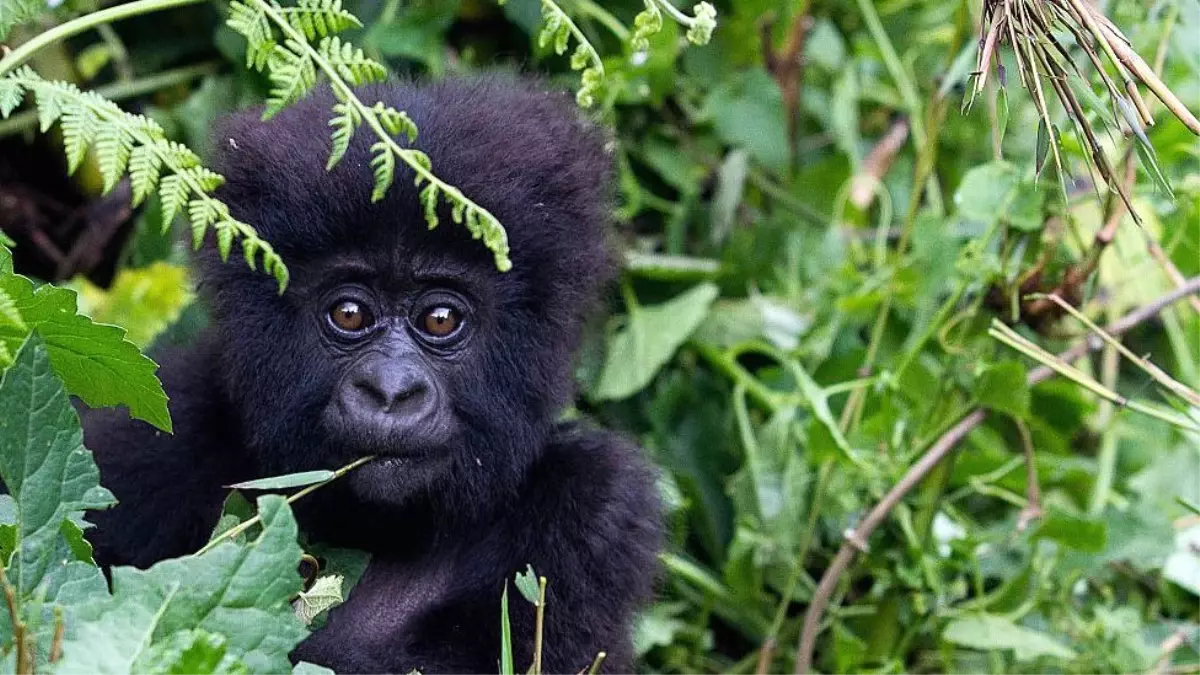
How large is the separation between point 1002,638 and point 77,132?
2232mm

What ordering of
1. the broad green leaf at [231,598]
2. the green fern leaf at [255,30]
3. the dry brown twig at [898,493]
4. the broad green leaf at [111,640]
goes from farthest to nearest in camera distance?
the dry brown twig at [898,493], the green fern leaf at [255,30], the broad green leaf at [231,598], the broad green leaf at [111,640]

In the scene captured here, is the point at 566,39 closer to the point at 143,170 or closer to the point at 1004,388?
the point at 143,170

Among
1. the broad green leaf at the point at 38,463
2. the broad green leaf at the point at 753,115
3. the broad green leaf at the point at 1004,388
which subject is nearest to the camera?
the broad green leaf at the point at 38,463

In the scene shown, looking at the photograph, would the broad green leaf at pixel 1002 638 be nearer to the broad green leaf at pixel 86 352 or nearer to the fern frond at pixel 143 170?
the broad green leaf at pixel 86 352

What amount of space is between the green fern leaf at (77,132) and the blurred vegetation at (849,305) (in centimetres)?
40

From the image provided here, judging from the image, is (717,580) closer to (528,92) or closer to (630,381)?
(630,381)

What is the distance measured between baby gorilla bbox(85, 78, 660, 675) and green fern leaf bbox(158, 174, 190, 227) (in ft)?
1.62

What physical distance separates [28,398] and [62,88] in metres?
0.41

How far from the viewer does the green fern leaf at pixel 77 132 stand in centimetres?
183

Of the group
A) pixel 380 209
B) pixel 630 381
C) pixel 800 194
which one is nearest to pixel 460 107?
pixel 380 209

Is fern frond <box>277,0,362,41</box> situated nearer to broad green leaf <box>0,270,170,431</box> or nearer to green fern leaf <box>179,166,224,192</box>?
green fern leaf <box>179,166,224,192</box>

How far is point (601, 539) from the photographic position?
8.66 ft

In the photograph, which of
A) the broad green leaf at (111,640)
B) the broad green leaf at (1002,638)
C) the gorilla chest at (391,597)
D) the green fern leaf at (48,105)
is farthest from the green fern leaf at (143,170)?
the broad green leaf at (1002,638)

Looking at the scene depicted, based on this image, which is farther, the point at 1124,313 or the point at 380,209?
the point at 1124,313
